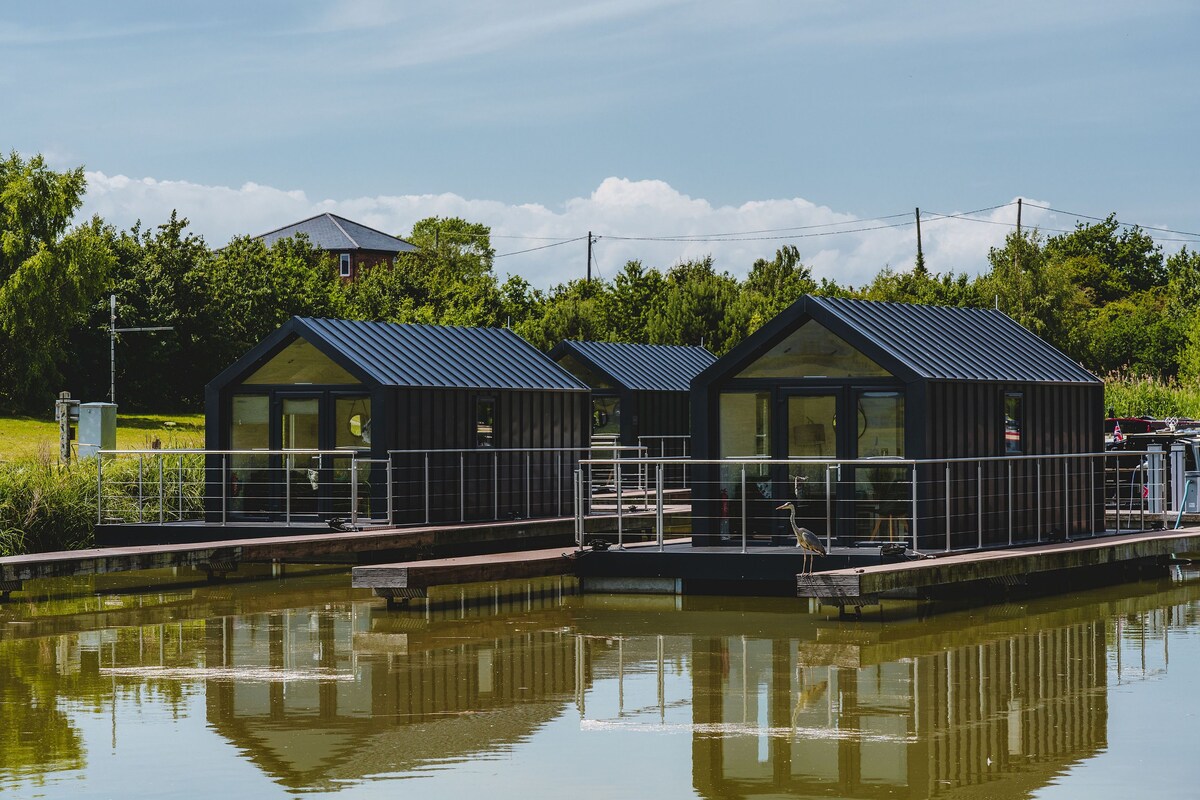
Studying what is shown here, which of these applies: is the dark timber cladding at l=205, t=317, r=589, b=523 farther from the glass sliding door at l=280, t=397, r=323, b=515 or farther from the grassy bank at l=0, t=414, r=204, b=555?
the grassy bank at l=0, t=414, r=204, b=555

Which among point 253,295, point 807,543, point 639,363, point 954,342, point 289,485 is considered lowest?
point 807,543

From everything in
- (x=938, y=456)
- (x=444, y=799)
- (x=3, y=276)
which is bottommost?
(x=444, y=799)

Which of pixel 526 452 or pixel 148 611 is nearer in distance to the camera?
pixel 148 611

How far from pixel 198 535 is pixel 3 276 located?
42592 mm

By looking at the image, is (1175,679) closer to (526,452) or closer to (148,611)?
(148,611)

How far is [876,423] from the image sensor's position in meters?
18.4

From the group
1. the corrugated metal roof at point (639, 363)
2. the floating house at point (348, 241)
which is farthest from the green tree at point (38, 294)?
the floating house at point (348, 241)

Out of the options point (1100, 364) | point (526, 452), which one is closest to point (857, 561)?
point (526, 452)

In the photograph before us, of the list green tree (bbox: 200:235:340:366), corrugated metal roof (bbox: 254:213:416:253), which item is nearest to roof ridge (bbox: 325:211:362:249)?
corrugated metal roof (bbox: 254:213:416:253)

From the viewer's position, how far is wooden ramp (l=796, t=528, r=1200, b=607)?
15.8 metres

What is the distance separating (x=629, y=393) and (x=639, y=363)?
7.45ft

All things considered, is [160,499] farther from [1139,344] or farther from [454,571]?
[1139,344]

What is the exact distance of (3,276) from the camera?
6109 centimetres

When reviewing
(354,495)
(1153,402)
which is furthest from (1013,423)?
(1153,402)
